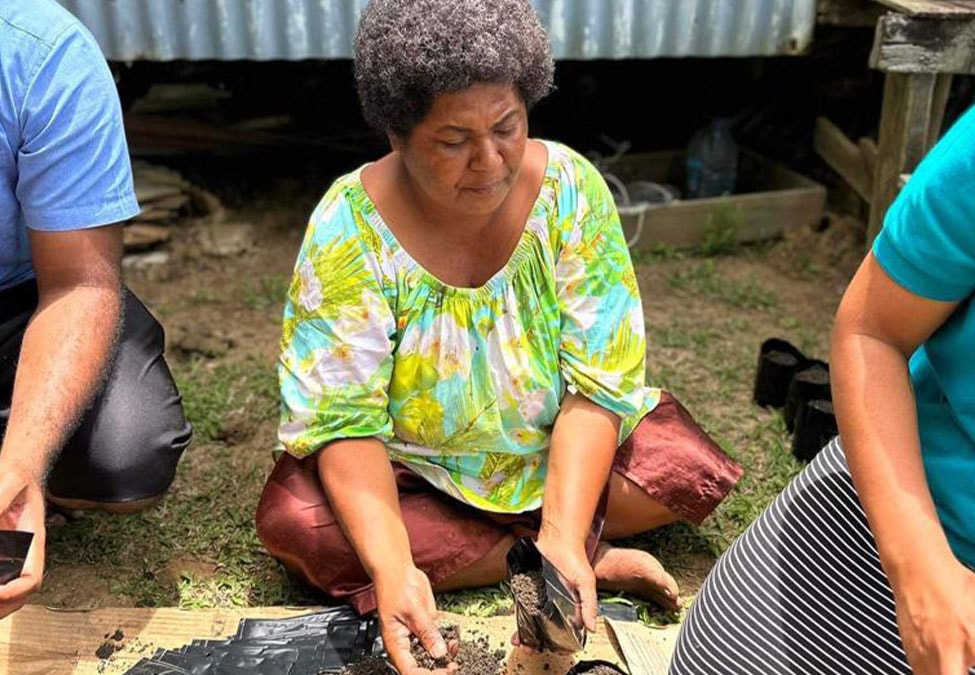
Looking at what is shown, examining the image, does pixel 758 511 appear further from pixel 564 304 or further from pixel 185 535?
pixel 185 535

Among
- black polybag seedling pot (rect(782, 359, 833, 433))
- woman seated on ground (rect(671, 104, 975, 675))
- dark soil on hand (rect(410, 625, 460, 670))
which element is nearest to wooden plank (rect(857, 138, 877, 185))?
black polybag seedling pot (rect(782, 359, 833, 433))

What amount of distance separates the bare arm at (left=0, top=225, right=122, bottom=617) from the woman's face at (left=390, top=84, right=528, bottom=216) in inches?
28.5

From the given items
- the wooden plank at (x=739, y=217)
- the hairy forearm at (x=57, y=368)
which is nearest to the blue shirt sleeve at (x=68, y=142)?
the hairy forearm at (x=57, y=368)

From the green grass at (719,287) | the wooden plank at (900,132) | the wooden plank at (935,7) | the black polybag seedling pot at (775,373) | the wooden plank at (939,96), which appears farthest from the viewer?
the green grass at (719,287)

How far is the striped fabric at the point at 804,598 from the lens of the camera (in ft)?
5.75

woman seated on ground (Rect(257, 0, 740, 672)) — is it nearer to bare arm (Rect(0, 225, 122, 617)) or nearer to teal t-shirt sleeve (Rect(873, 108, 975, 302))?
bare arm (Rect(0, 225, 122, 617))

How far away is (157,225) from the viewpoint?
4.83 meters

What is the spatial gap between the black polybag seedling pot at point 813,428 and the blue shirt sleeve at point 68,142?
6.44ft

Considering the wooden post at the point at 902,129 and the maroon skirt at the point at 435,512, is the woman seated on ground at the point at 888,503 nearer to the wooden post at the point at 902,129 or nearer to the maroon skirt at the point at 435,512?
the maroon skirt at the point at 435,512

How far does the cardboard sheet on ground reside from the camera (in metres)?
2.26

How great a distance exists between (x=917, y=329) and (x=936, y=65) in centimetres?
239

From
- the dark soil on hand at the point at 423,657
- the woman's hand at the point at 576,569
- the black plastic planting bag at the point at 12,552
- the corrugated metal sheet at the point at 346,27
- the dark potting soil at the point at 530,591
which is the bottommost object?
the dark soil on hand at the point at 423,657

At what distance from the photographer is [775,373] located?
3363mm

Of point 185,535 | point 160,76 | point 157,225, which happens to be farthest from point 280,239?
point 185,535
